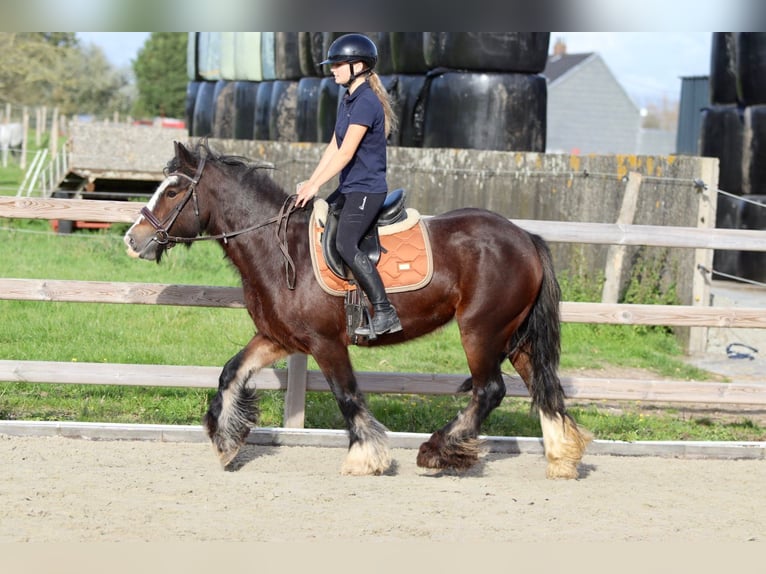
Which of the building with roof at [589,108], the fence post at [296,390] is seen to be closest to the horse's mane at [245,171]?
the fence post at [296,390]

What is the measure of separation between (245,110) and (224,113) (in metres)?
0.81

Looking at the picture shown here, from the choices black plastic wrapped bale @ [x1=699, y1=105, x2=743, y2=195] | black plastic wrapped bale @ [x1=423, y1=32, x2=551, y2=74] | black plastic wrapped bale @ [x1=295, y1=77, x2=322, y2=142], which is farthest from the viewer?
black plastic wrapped bale @ [x1=295, y1=77, x2=322, y2=142]

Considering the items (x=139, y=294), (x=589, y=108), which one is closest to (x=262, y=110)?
(x=139, y=294)

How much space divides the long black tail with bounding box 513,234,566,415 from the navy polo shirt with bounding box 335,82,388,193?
3.76 ft

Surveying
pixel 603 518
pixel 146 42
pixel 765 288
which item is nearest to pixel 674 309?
pixel 603 518

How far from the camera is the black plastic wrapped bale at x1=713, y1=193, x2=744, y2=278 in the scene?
12852 millimetres

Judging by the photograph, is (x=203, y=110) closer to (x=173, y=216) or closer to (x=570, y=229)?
(x=570, y=229)

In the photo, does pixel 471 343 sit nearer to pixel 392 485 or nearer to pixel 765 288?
pixel 392 485

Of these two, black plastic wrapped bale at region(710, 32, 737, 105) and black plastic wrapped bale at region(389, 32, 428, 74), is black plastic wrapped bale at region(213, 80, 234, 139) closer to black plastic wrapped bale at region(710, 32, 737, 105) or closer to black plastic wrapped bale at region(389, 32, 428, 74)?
black plastic wrapped bale at region(389, 32, 428, 74)

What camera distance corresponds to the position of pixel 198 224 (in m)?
6.21

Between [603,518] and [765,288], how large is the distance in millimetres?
8025

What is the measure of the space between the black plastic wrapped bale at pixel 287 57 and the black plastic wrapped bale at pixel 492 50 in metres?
6.21

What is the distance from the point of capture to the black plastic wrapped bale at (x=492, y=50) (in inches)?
480

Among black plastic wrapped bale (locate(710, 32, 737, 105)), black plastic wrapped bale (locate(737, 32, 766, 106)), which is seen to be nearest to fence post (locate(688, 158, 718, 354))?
black plastic wrapped bale (locate(737, 32, 766, 106))
